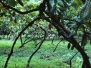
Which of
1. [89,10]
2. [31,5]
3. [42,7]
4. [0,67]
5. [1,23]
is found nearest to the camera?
[89,10]

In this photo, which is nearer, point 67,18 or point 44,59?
point 67,18

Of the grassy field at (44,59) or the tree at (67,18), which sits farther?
the grassy field at (44,59)

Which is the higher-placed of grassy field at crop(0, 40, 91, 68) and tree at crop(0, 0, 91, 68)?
tree at crop(0, 0, 91, 68)

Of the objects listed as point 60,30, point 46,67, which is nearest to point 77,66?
point 46,67

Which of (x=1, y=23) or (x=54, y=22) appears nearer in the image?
(x=54, y=22)

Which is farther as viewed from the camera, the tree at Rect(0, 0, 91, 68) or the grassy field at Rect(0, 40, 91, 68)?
the grassy field at Rect(0, 40, 91, 68)

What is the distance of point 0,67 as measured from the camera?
6.46 metres

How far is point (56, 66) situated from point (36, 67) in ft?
1.99

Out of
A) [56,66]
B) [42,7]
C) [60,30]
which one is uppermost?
[42,7]

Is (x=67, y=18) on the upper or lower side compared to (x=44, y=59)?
upper

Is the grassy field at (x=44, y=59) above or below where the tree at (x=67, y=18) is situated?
below

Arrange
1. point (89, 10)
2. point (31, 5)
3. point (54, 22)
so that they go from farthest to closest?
point (31, 5), point (54, 22), point (89, 10)

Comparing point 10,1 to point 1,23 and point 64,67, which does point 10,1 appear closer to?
point 64,67

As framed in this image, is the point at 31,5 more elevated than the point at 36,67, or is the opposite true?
the point at 31,5
